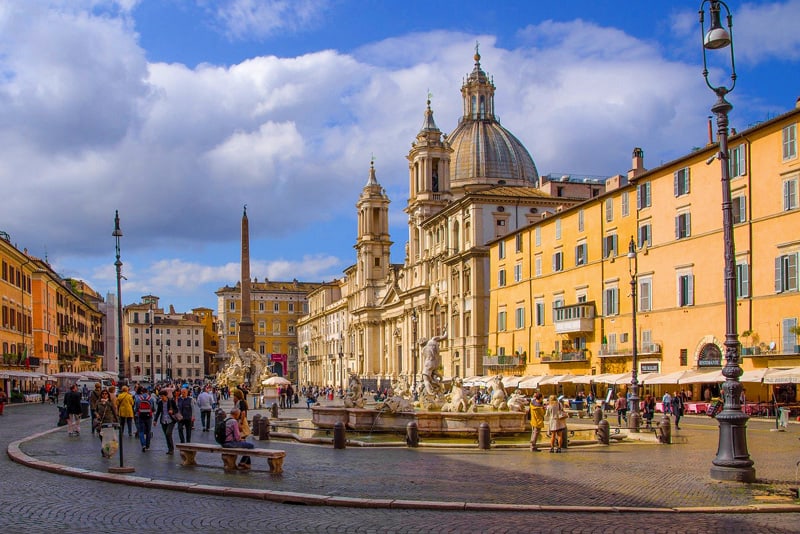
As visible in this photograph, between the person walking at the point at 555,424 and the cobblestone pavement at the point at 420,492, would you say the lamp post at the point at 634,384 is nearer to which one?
the person walking at the point at 555,424

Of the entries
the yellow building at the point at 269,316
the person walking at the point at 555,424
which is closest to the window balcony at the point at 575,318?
the person walking at the point at 555,424

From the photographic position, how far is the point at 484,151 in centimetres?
9281

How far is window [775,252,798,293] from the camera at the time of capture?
35.1 metres

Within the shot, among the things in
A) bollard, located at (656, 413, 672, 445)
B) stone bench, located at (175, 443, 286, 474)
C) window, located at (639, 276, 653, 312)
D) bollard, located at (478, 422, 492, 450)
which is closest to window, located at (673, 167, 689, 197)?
window, located at (639, 276, 653, 312)

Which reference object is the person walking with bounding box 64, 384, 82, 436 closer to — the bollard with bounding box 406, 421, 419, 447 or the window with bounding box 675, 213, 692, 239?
the bollard with bounding box 406, 421, 419, 447

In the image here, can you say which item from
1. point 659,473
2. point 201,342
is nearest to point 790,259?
point 659,473

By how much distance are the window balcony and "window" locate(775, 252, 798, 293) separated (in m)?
15.4

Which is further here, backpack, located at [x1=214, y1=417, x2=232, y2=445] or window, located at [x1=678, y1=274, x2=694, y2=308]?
window, located at [x1=678, y1=274, x2=694, y2=308]

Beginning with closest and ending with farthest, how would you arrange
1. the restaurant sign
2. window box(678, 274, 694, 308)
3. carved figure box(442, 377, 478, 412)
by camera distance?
carved figure box(442, 377, 478, 412) → the restaurant sign → window box(678, 274, 694, 308)

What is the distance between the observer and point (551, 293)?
5612cm

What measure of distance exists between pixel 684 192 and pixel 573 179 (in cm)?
3905

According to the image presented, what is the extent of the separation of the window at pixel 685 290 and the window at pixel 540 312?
15.4 meters

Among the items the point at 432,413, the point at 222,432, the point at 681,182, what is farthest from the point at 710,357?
the point at 222,432

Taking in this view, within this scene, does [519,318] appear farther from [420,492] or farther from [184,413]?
[420,492]
